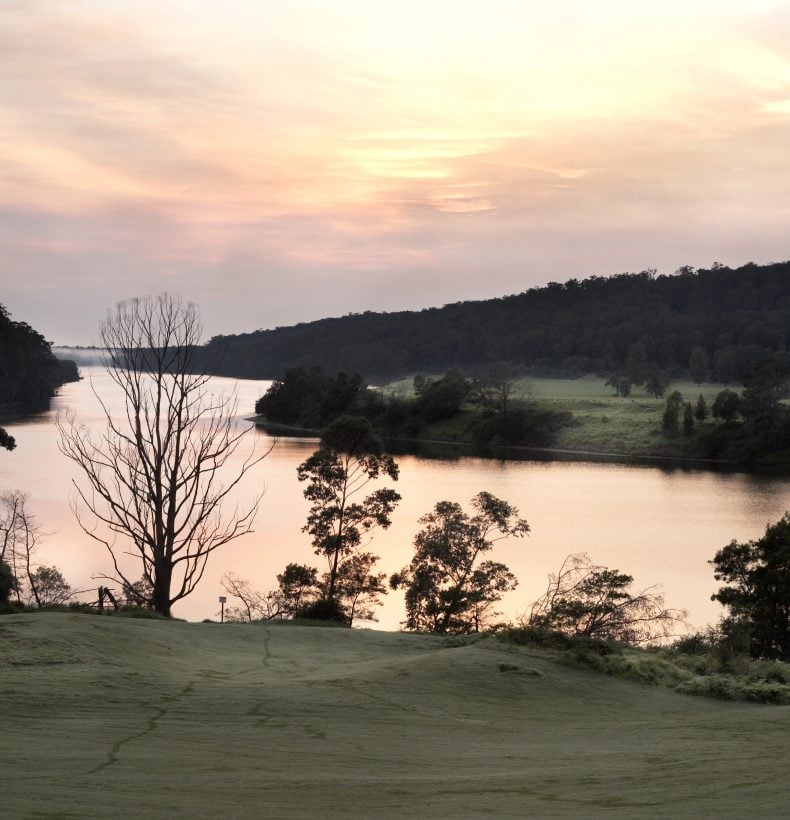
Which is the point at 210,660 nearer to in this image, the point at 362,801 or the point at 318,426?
the point at 362,801

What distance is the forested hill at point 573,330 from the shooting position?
437 ft

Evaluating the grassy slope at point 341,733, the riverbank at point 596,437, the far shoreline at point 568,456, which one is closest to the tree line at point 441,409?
the riverbank at point 596,437

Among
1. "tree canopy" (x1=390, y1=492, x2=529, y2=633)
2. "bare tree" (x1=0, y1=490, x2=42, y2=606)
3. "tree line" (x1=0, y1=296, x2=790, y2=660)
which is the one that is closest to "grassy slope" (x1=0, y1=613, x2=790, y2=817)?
"tree line" (x1=0, y1=296, x2=790, y2=660)

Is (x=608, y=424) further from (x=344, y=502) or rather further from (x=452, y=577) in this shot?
(x=452, y=577)

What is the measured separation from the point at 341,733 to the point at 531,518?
34701 millimetres

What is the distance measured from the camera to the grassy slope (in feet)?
19.3

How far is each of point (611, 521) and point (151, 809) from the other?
38.5 metres

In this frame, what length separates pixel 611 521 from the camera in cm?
4250

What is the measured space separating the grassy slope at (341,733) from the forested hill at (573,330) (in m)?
114

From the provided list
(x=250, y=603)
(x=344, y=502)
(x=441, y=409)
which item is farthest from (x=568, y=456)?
(x=250, y=603)

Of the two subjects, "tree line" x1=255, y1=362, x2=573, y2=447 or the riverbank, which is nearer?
the riverbank

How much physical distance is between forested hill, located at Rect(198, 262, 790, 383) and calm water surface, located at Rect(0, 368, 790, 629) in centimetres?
6632

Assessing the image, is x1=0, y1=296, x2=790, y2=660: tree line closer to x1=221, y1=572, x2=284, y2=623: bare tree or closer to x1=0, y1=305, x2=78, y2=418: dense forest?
x1=221, y1=572, x2=284, y2=623: bare tree

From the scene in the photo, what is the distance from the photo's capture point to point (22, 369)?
93.9 meters
